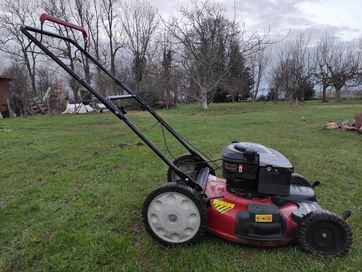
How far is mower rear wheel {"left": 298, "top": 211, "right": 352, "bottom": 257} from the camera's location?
2498 mm

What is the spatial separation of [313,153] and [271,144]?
1.36 m

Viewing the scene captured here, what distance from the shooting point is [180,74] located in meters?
28.4

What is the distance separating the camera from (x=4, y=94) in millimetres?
22906

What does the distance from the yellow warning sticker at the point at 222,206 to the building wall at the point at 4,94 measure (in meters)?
23.6

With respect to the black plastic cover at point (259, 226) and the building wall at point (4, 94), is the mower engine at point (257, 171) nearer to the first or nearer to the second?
the black plastic cover at point (259, 226)

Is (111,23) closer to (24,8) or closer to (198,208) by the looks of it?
(24,8)

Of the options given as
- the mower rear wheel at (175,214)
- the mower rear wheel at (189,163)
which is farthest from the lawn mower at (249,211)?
the mower rear wheel at (189,163)

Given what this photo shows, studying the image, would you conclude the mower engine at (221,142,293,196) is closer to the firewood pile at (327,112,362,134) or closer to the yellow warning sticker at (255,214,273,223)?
the yellow warning sticker at (255,214,273,223)

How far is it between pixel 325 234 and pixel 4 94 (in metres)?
25.2

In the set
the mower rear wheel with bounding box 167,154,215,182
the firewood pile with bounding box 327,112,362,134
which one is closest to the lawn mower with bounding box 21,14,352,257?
the mower rear wheel with bounding box 167,154,215,182

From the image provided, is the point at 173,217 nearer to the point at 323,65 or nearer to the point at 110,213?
the point at 110,213

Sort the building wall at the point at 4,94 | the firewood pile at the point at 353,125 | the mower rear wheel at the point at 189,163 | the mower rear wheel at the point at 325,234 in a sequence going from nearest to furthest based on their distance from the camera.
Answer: the mower rear wheel at the point at 325,234
the mower rear wheel at the point at 189,163
the firewood pile at the point at 353,125
the building wall at the point at 4,94

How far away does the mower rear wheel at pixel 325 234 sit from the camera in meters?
2.50

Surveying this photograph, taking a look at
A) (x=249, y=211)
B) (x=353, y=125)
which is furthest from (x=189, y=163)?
(x=353, y=125)
